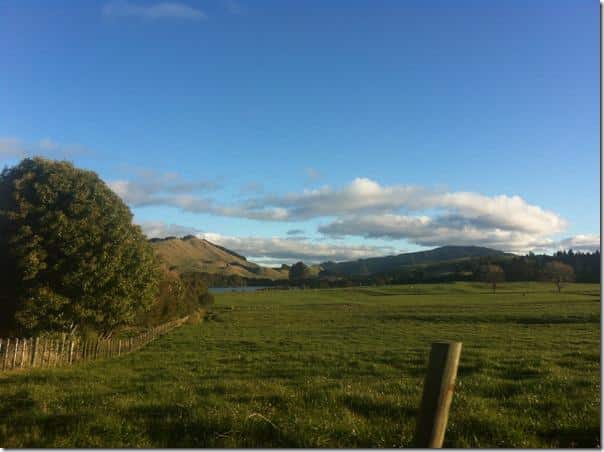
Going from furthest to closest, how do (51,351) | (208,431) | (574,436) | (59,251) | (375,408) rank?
(59,251) → (51,351) → (375,408) → (208,431) → (574,436)

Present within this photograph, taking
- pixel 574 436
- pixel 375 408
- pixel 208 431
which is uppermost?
pixel 574 436

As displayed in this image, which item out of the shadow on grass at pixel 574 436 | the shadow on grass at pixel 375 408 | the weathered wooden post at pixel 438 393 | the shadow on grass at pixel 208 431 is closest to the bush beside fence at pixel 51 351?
the shadow on grass at pixel 208 431

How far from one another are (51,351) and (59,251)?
201 inches

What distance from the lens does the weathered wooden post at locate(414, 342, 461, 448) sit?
232 inches

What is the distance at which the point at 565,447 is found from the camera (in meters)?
7.82

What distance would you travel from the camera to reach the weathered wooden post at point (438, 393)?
19.3 feet

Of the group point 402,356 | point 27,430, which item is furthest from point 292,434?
point 402,356

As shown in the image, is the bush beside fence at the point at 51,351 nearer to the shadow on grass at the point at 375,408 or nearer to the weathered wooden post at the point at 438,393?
the shadow on grass at the point at 375,408

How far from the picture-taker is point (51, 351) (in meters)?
23.1

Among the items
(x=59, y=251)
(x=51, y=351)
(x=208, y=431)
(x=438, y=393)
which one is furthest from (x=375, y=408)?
(x=59, y=251)

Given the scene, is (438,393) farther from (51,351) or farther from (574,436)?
(51,351)

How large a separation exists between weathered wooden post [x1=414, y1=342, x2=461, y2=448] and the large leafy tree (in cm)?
2206

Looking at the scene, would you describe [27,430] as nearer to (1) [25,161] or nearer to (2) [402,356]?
(2) [402,356]

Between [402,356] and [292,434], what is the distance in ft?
52.1
